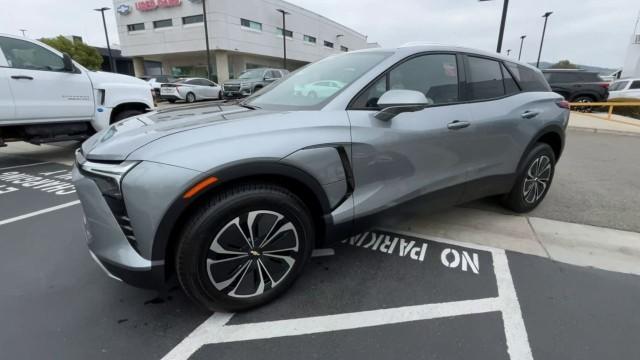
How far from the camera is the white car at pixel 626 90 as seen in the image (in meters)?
15.2

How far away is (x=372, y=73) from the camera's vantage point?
2369mm

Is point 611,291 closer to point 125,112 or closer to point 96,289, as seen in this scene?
point 96,289

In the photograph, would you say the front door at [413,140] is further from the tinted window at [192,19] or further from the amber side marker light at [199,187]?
the tinted window at [192,19]

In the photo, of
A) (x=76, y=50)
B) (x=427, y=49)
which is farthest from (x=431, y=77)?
(x=76, y=50)

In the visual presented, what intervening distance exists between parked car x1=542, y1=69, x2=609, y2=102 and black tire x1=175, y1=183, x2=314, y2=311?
55.8 ft

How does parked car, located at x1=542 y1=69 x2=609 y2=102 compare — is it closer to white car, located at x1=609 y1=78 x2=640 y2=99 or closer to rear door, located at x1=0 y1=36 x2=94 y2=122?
white car, located at x1=609 y1=78 x2=640 y2=99

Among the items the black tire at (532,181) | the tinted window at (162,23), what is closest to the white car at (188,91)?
the black tire at (532,181)

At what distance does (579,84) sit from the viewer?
14.9m

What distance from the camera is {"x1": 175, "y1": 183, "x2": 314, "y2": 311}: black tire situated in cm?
178

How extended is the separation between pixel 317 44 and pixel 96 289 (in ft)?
170

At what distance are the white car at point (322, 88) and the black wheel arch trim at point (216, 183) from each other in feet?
2.21

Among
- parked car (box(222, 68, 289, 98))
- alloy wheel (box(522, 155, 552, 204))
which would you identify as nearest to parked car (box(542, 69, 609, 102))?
parked car (box(222, 68, 289, 98))

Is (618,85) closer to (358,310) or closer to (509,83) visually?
(509,83)

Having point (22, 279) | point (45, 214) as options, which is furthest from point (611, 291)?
point (45, 214)
